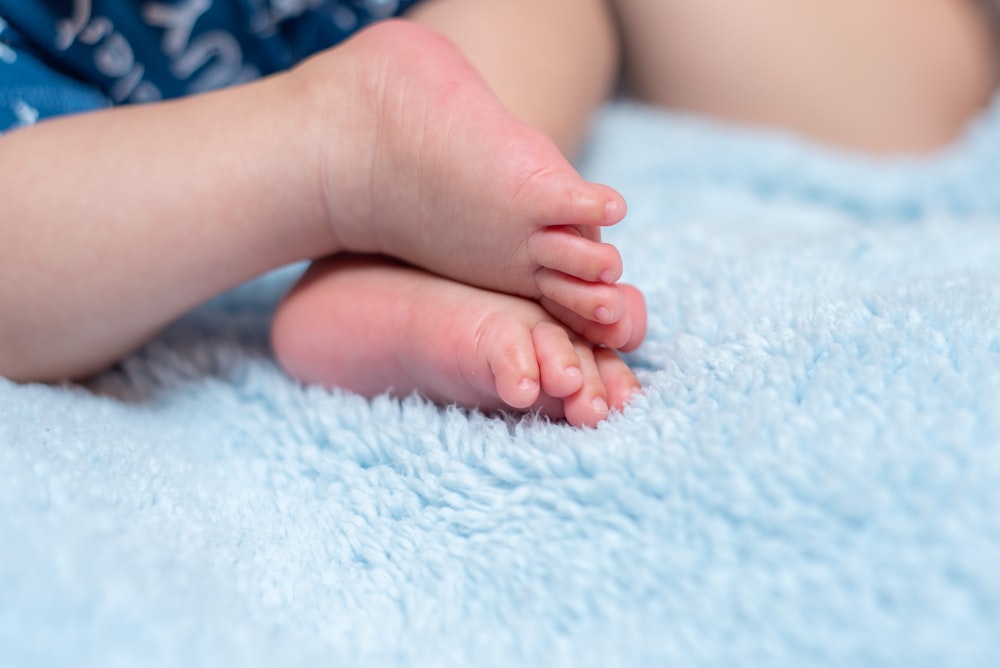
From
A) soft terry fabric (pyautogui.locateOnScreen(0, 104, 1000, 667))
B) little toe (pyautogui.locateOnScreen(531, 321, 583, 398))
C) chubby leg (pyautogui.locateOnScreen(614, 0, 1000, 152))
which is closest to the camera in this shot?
soft terry fabric (pyautogui.locateOnScreen(0, 104, 1000, 667))

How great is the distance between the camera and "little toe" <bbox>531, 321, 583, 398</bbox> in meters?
0.47

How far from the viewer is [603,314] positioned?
479 mm

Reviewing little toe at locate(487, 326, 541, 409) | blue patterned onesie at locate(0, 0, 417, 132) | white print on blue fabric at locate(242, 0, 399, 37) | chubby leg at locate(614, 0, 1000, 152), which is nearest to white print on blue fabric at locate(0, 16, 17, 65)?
blue patterned onesie at locate(0, 0, 417, 132)

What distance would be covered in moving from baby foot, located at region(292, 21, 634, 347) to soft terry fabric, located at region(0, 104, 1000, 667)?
84mm

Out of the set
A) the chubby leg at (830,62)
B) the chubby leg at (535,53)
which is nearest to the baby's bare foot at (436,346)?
the chubby leg at (535,53)

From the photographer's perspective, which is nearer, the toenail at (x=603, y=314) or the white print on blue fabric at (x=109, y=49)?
the toenail at (x=603, y=314)

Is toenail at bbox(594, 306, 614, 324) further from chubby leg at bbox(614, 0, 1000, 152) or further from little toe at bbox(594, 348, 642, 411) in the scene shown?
chubby leg at bbox(614, 0, 1000, 152)

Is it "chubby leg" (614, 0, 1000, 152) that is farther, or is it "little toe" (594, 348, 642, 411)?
"chubby leg" (614, 0, 1000, 152)

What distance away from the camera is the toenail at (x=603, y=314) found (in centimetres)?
48

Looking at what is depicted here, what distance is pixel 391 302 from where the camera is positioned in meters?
0.55

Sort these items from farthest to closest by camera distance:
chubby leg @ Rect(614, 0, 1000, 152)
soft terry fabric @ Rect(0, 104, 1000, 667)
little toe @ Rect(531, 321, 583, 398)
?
chubby leg @ Rect(614, 0, 1000, 152) < little toe @ Rect(531, 321, 583, 398) < soft terry fabric @ Rect(0, 104, 1000, 667)

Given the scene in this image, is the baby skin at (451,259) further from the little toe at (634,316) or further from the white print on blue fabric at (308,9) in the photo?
the white print on blue fabric at (308,9)

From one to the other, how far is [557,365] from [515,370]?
0.07ft

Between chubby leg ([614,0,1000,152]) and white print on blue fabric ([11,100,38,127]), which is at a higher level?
chubby leg ([614,0,1000,152])
